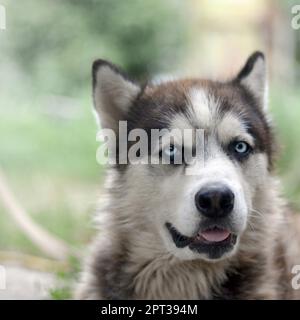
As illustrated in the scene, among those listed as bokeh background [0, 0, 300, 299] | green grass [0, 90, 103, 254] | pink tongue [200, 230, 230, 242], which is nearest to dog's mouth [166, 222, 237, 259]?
pink tongue [200, 230, 230, 242]

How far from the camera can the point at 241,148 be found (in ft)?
11.6

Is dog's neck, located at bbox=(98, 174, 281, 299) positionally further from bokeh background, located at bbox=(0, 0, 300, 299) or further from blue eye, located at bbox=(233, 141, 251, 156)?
bokeh background, located at bbox=(0, 0, 300, 299)

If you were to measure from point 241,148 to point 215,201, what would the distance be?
47 cm

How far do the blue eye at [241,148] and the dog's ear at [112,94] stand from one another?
0.66 metres

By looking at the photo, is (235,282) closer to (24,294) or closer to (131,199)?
(131,199)

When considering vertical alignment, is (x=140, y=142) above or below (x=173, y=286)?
above

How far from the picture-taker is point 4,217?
22.2ft

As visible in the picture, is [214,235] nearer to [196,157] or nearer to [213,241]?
[213,241]

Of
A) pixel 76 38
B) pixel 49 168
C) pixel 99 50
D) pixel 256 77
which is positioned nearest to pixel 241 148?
pixel 256 77

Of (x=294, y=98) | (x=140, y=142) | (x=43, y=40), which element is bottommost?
(x=140, y=142)

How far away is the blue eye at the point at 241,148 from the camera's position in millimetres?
3504

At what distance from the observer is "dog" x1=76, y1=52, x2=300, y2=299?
3322mm

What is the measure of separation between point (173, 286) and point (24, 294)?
4.85 ft

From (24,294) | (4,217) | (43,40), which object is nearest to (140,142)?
(24,294)
